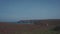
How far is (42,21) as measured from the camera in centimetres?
398

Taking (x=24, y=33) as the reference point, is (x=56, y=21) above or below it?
above

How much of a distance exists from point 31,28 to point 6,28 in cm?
90

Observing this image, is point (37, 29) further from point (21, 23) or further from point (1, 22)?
point (1, 22)

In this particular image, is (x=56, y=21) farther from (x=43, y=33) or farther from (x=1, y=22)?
(x=1, y=22)

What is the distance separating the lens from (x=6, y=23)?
154 inches

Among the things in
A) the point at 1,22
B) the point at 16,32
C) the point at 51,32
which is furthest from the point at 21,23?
the point at 51,32

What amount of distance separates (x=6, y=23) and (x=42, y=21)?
1.24 metres

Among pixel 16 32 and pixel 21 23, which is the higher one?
pixel 21 23

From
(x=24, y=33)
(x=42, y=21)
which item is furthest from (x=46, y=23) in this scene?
(x=24, y=33)

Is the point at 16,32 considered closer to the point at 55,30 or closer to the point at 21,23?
the point at 21,23

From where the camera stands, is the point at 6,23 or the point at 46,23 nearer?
the point at 6,23

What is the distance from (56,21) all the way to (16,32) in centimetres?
148

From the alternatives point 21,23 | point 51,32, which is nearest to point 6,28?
point 21,23

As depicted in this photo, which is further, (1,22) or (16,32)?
(16,32)
